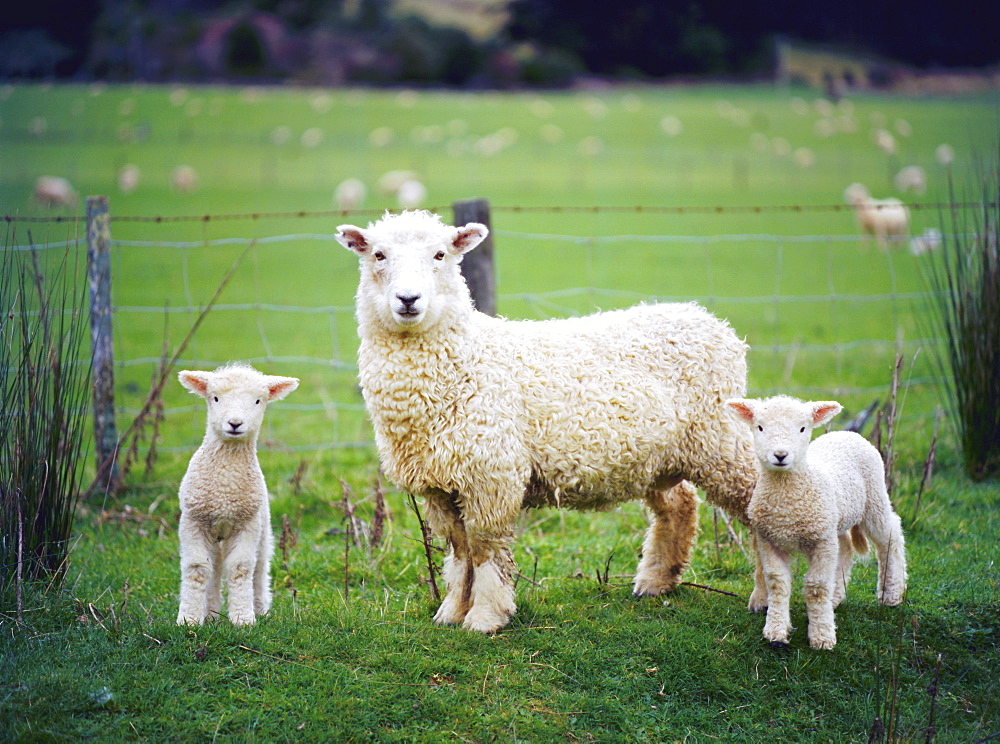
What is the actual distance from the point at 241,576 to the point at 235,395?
84 centimetres

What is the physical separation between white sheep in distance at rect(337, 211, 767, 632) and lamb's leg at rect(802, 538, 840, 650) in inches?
17.0

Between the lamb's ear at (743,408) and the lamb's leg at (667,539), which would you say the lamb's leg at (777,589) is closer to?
the lamb's ear at (743,408)

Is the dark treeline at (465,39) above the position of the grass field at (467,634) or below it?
above

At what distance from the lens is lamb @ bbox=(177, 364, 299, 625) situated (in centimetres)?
413

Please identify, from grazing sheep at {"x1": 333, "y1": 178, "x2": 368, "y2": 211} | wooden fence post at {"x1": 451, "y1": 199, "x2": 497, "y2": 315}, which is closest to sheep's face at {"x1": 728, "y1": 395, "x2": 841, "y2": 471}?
wooden fence post at {"x1": 451, "y1": 199, "x2": 497, "y2": 315}

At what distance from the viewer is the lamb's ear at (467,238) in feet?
Answer: 14.6

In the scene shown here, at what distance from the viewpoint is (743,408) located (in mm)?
4102

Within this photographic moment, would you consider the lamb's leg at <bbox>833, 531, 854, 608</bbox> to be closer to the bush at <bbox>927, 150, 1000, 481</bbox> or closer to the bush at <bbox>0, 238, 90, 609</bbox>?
the bush at <bbox>927, 150, 1000, 481</bbox>

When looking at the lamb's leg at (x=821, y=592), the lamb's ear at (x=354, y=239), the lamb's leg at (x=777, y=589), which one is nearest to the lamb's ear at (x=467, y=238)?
the lamb's ear at (x=354, y=239)

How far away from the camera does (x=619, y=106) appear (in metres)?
45.9

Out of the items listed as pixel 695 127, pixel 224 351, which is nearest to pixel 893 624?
pixel 224 351

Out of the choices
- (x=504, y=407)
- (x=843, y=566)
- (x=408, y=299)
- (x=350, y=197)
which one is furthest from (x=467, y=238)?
(x=350, y=197)

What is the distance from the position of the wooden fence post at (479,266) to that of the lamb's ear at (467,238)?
1503mm

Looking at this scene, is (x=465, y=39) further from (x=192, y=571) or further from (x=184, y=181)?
(x=192, y=571)
